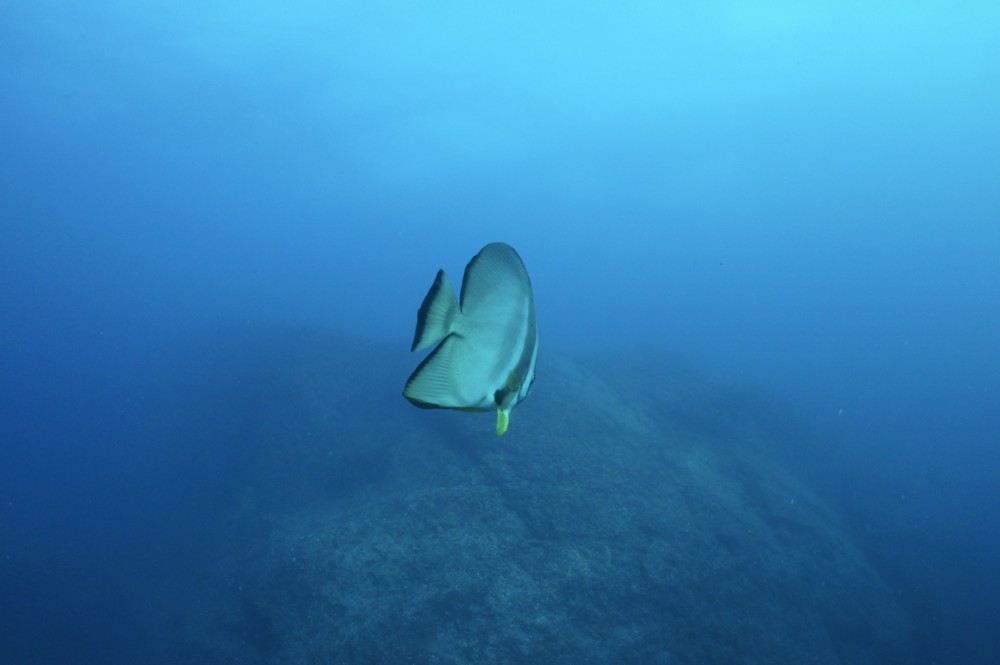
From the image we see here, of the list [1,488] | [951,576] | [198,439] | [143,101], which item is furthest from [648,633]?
[143,101]

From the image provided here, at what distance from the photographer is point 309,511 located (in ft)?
33.0

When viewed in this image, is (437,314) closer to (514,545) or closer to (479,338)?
(479,338)

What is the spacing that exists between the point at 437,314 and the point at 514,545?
7.50m

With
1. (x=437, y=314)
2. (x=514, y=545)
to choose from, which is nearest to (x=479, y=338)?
(x=437, y=314)

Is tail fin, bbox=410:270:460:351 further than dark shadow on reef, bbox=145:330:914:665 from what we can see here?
No

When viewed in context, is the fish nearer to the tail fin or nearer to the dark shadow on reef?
the tail fin

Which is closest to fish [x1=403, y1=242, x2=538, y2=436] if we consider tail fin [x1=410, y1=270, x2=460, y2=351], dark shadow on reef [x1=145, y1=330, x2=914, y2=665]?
tail fin [x1=410, y1=270, x2=460, y2=351]

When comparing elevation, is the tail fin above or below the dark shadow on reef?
above

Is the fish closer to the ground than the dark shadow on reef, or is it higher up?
higher up

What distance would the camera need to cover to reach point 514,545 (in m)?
A: 7.67

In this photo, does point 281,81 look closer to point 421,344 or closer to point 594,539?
point 594,539

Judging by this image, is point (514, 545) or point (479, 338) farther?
point (514, 545)

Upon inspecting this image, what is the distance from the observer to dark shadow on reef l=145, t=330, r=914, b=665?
669 cm

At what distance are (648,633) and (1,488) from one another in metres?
23.6
